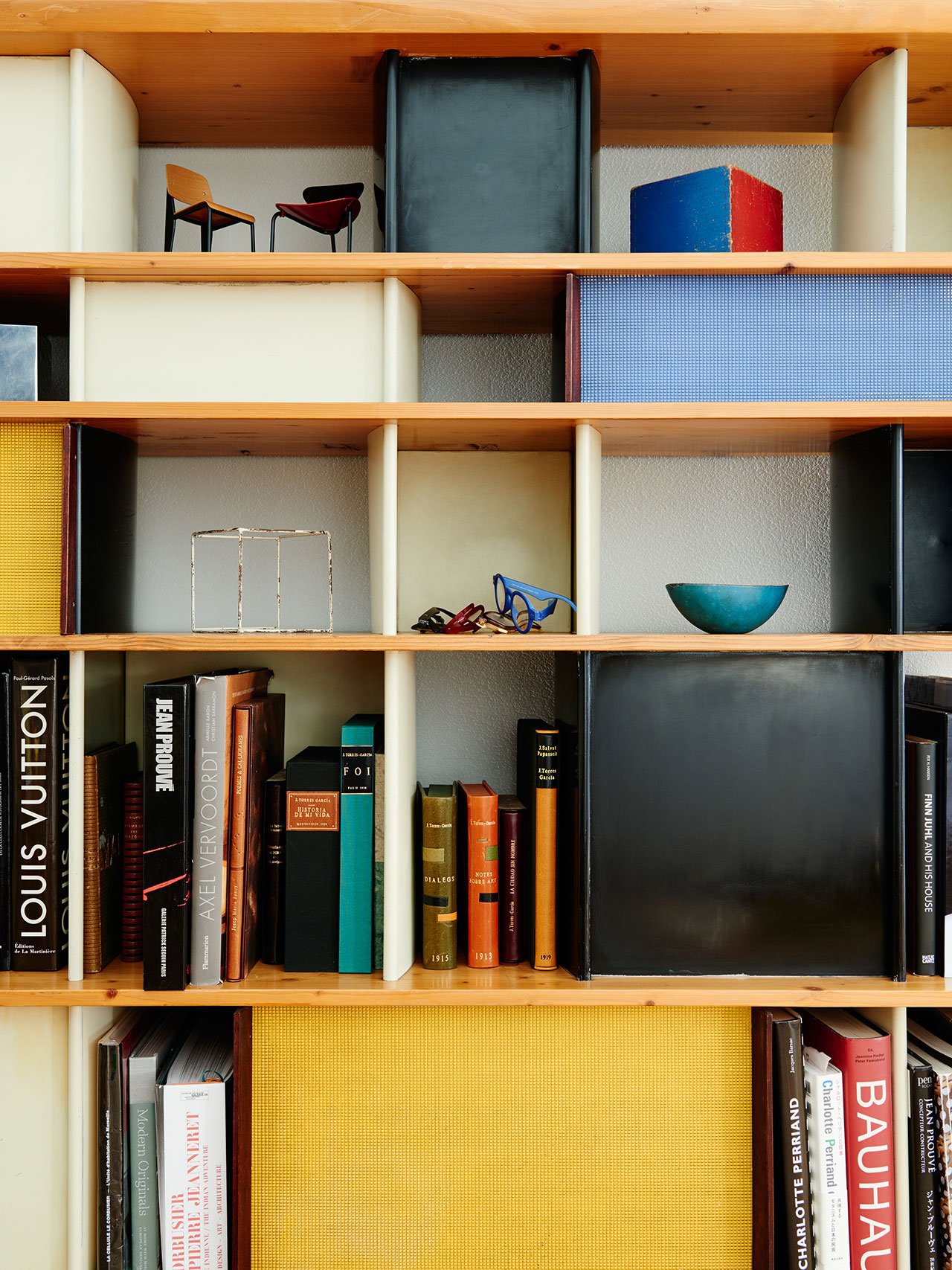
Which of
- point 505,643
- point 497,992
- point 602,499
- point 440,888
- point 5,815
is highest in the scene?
point 602,499

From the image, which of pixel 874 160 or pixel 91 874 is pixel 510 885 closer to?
pixel 91 874

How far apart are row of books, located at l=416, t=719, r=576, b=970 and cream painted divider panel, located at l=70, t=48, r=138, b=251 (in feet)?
3.20

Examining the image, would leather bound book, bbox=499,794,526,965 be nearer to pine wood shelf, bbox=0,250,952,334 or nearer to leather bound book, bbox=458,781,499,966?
leather bound book, bbox=458,781,499,966

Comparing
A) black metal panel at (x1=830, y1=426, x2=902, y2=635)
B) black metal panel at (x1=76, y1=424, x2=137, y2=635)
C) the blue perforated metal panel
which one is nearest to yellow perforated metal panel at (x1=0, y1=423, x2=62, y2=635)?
black metal panel at (x1=76, y1=424, x2=137, y2=635)

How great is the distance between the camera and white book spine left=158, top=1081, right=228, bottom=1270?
4.18ft

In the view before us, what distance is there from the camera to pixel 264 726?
1390 millimetres

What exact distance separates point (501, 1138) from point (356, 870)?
43 centimetres

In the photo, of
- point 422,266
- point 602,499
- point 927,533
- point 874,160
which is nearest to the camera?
point 422,266

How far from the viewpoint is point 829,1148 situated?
126 cm

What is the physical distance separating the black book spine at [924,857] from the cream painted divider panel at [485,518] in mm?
625

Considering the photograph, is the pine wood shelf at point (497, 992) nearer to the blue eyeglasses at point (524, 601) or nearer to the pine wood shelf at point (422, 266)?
the blue eyeglasses at point (524, 601)

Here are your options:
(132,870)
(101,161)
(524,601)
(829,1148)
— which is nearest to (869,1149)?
(829,1148)

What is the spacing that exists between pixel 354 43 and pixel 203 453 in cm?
68

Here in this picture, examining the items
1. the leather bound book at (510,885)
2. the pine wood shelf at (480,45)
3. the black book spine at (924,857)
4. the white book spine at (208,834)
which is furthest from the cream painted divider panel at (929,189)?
the white book spine at (208,834)
